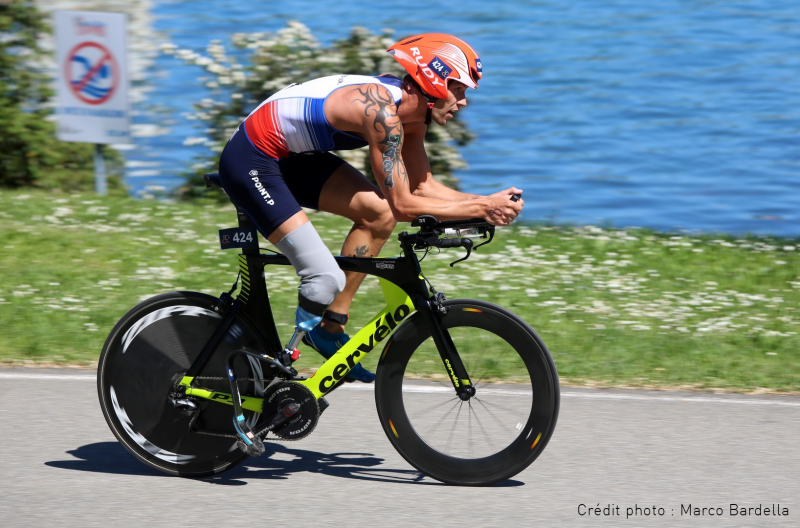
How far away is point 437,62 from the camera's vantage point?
467 cm

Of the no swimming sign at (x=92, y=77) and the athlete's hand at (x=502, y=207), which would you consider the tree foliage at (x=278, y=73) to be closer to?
the no swimming sign at (x=92, y=77)

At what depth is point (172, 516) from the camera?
4539 millimetres

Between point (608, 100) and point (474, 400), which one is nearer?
point (474, 400)

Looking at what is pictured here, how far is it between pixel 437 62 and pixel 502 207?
69 centimetres

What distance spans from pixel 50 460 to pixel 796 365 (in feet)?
14.6

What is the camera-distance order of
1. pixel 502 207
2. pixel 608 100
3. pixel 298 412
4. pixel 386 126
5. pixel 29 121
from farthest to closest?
1. pixel 608 100
2. pixel 29 121
3. pixel 298 412
4. pixel 386 126
5. pixel 502 207

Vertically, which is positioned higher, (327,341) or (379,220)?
(379,220)

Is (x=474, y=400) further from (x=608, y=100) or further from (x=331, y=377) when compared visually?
(x=608, y=100)

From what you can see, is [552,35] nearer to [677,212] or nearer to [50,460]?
[677,212]

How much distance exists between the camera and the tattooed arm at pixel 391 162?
464cm

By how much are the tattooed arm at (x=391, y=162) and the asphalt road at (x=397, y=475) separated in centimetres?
123

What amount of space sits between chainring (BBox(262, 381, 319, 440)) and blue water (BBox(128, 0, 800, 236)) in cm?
683

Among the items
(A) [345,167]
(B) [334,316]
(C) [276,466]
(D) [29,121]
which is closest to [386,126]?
(A) [345,167]

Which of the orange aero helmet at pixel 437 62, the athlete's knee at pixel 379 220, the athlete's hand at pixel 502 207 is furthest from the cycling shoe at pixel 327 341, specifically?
the orange aero helmet at pixel 437 62
